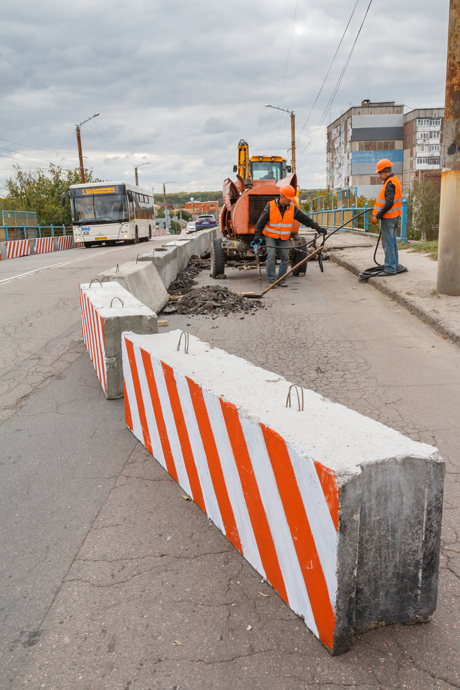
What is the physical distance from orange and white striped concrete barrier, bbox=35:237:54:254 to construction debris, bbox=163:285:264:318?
73.7 ft

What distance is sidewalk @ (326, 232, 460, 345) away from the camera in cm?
796

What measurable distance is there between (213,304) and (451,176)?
Answer: 4.50 m

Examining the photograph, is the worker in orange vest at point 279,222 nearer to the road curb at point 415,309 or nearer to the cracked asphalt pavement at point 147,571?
the road curb at point 415,309

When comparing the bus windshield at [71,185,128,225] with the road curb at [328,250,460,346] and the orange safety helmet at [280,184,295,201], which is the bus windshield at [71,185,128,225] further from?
the orange safety helmet at [280,184,295,201]

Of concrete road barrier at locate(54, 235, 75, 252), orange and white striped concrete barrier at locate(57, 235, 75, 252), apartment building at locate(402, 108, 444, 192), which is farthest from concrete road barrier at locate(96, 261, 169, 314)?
apartment building at locate(402, 108, 444, 192)

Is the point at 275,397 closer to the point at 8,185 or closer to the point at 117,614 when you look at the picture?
the point at 117,614

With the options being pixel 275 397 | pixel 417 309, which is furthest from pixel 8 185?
pixel 275 397

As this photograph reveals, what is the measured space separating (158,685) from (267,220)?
10.4 m

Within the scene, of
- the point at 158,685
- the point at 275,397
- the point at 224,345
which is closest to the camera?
the point at 158,685

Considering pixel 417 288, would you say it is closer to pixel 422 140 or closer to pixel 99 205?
pixel 99 205

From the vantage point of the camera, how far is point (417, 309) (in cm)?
878

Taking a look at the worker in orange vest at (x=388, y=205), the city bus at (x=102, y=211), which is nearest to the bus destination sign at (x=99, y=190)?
the city bus at (x=102, y=211)

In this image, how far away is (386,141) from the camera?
10225cm

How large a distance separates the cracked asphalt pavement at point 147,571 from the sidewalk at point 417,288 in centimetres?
185
